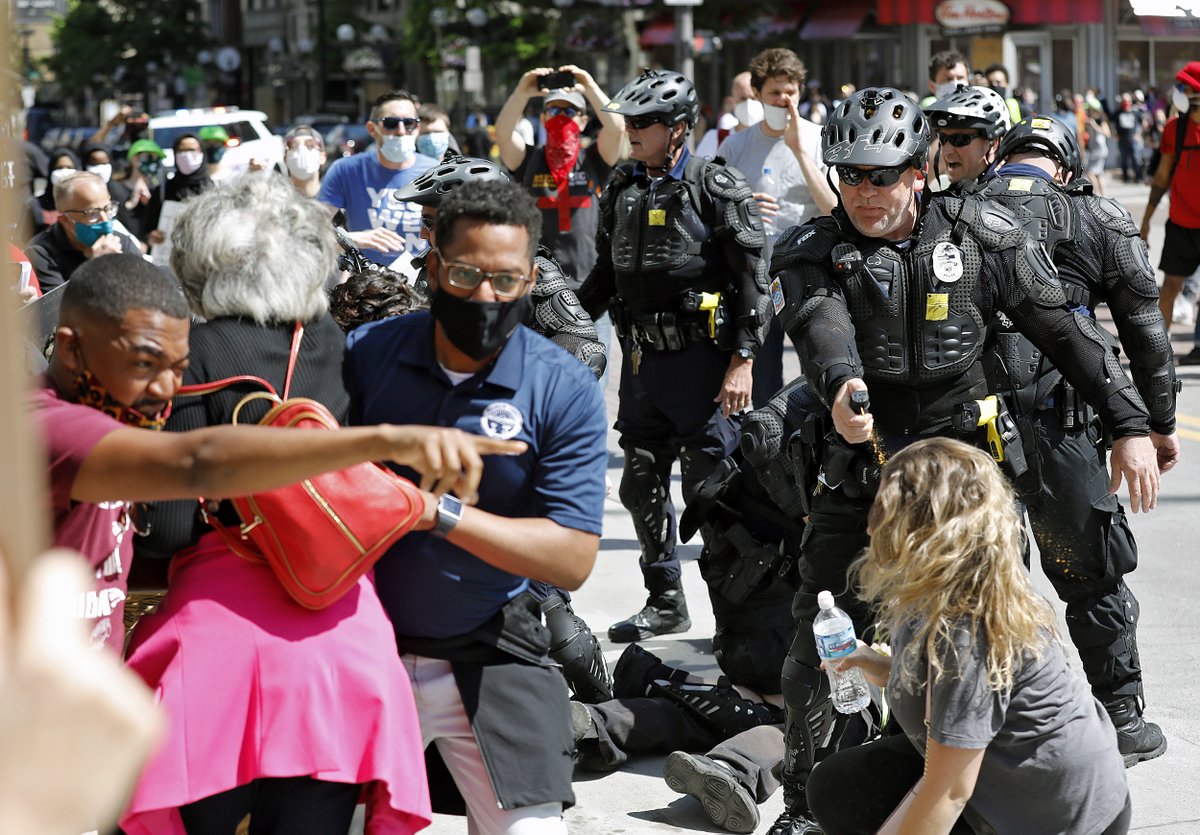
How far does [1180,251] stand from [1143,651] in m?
5.98

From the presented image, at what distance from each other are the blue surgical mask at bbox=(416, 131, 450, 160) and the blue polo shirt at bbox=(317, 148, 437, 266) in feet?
5.27

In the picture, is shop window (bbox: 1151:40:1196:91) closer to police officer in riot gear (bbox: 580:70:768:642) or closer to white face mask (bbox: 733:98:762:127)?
white face mask (bbox: 733:98:762:127)

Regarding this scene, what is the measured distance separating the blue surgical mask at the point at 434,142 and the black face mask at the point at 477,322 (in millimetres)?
6605

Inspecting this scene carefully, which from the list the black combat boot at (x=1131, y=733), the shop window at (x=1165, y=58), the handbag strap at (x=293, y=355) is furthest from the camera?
the shop window at (x=1165, y=58)

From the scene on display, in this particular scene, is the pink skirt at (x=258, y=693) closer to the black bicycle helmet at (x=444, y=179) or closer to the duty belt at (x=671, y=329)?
the black bicycle helmet at (x=444, y=179)

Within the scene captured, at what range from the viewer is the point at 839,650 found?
3.58 metres

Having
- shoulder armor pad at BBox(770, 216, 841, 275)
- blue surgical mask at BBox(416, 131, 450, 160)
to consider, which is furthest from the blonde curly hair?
blue surgical mask at BBox(416, 131, 450, 160)

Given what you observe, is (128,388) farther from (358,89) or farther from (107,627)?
(358,89)

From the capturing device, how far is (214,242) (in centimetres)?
279

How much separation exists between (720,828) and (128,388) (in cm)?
251

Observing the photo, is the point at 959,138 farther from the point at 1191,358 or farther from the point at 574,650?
the point at 1191,358

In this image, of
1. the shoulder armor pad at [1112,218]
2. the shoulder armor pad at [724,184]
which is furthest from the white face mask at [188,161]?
the shoulder armor pad at [1112,218]

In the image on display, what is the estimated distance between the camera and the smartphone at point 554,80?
24.3ft

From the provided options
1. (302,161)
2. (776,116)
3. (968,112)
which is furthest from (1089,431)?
(302,161)
